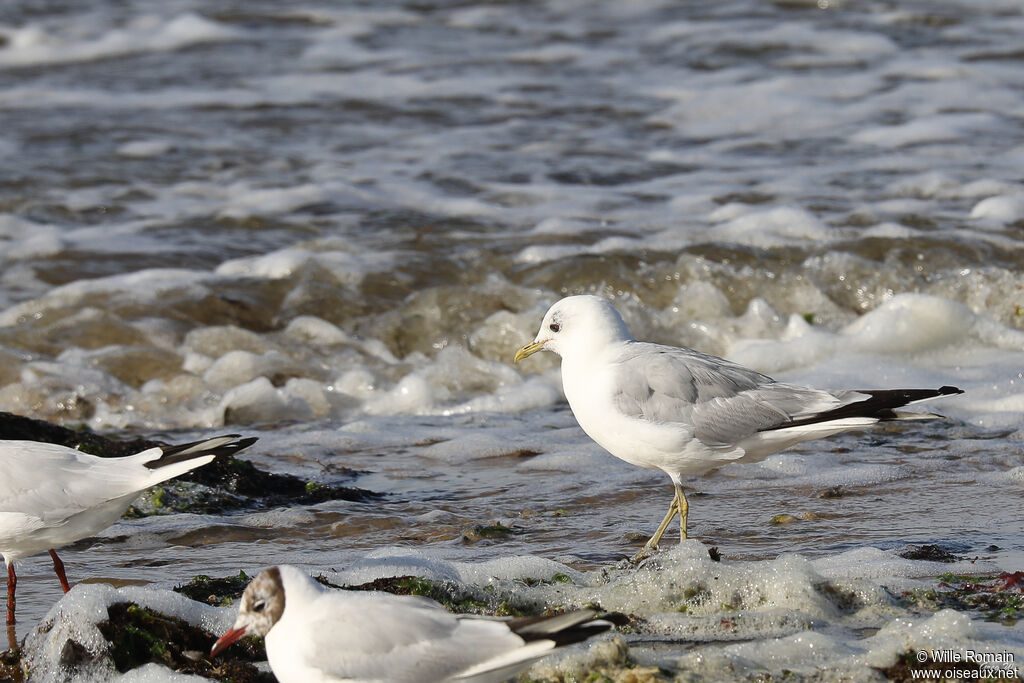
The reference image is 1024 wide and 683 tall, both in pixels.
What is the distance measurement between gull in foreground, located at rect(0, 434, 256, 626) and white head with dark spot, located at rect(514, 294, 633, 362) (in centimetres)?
149

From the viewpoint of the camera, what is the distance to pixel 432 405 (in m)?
7.19

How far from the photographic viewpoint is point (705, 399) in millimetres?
4562

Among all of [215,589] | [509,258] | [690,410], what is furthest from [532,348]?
[509,258]

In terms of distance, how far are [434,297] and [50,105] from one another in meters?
7.43

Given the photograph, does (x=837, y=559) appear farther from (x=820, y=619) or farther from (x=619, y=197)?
(x=619, y=197)

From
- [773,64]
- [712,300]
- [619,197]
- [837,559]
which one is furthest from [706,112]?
[837,559]

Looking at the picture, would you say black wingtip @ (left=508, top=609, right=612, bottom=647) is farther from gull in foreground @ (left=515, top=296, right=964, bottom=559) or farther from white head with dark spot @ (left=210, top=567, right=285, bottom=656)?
gull in foreground @ (left=515, top=296, right=964, bottom=559)

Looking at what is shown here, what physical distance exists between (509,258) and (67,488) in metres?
5.63

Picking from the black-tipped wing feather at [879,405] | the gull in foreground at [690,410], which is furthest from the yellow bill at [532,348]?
the black-tipped wing feather at [879,405]

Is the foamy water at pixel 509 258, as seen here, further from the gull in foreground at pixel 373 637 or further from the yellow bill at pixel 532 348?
the gull in foreground at pixel 373 637

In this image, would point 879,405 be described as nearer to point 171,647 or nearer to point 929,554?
point 929,554

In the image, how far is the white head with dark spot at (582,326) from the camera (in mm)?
4758

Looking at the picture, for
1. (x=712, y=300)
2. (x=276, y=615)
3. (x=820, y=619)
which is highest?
(x=276, y=615)

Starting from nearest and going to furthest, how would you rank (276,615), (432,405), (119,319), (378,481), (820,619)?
(276,615), (820,619), (378,481), (432,405), (119,319)
